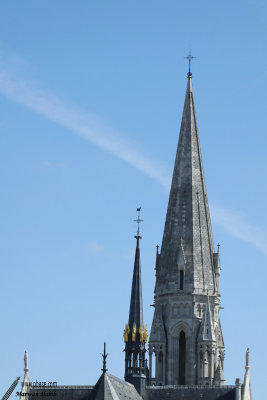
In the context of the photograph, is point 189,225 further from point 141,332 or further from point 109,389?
point 109,389

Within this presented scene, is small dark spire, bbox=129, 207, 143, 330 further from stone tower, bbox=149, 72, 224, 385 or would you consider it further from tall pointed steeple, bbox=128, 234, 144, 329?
stone tower, bbox=149, 72, 224, 385

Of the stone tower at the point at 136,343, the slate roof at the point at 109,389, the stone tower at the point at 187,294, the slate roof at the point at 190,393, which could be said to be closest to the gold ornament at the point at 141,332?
the stone tower at the point at 136,343

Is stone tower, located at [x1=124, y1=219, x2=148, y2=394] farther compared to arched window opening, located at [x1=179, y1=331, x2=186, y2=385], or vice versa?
arched window opening, located at [x1=179, y1=331, x2=186, y2=385]

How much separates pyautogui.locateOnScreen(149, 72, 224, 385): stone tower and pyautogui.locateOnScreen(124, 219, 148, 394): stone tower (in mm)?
10020

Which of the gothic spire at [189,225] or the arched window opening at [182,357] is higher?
the gothic spire at [189,225]

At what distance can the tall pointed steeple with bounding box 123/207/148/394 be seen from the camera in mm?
95188

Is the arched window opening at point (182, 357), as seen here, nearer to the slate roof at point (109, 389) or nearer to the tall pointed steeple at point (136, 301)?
the tall pointed steeple at point (136, 301)

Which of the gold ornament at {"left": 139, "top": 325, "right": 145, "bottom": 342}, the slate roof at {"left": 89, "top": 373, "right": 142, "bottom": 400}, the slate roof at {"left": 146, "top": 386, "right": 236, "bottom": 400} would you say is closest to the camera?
the slate roof at {"left": 89, "top": 373, "right": 142, "bottom": 400}

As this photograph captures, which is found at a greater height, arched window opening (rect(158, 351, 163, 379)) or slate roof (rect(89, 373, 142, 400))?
arched window opening (rect(158, 351, 163, 379))

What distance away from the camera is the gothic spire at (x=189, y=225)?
10844cm

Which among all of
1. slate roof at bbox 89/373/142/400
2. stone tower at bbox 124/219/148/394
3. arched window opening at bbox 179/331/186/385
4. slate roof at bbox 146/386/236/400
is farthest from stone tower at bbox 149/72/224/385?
slate roof at bbox 89/373/142/400

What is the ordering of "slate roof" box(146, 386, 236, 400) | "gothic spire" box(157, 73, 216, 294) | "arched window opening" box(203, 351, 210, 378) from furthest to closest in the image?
"gothic spire" box(157, 73, 216, 294), "arched window opening" box(203, 351, 210, 378), "slate roof" box(146, 386, 236, 400)

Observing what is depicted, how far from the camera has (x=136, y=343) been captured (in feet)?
312

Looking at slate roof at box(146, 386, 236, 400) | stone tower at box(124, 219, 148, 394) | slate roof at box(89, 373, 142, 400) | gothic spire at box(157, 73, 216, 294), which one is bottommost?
slate roof at box(89, 373, 142, 400)
